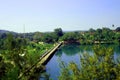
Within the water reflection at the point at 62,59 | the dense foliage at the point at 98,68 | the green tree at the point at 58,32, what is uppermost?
the dense foliage at the point at 98,68

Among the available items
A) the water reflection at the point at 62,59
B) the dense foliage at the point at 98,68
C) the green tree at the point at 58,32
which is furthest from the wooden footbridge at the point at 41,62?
the green tree at the point at 58,32

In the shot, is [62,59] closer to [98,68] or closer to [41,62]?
[41,62]

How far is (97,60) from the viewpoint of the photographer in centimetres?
1427

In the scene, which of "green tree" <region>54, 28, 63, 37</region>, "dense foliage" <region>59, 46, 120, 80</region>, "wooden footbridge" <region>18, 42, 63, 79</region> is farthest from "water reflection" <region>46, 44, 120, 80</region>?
"green tree" <region>54, 28, 63, 37</region>

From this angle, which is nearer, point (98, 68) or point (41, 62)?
point (98, 68)

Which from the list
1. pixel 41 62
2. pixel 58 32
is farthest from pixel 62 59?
pixel 58 32

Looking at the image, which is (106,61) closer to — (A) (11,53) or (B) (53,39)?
(A) (11,53)

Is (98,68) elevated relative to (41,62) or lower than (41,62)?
elevated

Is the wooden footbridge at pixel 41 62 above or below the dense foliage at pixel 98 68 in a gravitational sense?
below

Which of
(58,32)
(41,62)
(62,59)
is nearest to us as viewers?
(41,62)

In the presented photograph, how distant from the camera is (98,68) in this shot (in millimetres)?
13742

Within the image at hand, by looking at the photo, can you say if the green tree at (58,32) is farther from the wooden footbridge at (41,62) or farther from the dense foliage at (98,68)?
the dense foliage at (98,68)

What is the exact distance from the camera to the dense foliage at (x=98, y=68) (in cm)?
1345

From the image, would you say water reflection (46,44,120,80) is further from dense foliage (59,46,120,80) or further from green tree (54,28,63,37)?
green tree (54,28,63,37)
